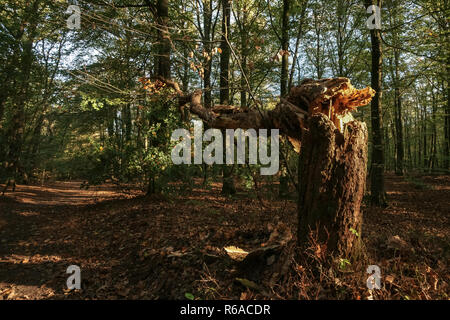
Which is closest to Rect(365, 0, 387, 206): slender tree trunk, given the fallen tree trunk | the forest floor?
the forest floor

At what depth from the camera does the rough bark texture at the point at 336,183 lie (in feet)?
9.78

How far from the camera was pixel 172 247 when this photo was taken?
4855 mm

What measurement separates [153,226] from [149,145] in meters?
2.82

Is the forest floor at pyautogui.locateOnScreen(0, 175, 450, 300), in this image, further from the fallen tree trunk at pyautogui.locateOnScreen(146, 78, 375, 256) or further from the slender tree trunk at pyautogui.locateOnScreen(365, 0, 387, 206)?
the slender tree trunk at pyautogui.locateOnScreen(365, 0, 387, 206)

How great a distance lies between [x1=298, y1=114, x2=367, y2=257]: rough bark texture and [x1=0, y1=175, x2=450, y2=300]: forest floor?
1.67 feet

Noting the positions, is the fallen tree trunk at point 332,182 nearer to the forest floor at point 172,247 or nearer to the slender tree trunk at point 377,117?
the forest floor at point 172,247

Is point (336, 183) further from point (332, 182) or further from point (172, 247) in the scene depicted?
point (172, 247)

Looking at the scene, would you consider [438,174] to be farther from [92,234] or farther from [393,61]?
[92,234]

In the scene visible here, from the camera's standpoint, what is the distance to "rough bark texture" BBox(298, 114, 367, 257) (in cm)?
298

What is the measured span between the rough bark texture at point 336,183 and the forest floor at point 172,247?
1.67 feet

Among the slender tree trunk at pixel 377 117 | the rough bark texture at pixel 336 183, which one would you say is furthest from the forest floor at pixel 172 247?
the slender tree trunk at pixel 377 117

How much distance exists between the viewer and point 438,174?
58.8 feet

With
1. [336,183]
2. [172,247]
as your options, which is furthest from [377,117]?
[172,247]

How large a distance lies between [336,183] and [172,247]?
3.52 meters
